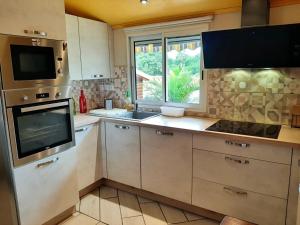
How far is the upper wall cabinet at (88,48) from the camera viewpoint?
2.55 meters

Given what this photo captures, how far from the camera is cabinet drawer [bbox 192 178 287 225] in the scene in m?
1.84

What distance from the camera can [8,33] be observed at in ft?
5.49

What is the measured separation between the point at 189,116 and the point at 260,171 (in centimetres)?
102

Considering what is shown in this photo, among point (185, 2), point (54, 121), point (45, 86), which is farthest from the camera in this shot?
point (185, 2)

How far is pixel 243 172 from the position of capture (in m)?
1.92

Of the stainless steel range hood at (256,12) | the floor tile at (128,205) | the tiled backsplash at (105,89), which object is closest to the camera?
the stainless steel range hood at (256,12)

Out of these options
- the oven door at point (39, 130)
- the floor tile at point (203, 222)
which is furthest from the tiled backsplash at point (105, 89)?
the floor tile at point (203, 222)

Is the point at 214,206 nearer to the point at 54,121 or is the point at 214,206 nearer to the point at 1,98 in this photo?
the point at 54,121

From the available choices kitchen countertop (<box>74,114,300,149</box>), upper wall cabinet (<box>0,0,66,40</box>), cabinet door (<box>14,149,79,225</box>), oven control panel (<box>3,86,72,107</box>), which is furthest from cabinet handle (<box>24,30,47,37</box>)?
cabinet door (<box>14,149,79,225</box>)

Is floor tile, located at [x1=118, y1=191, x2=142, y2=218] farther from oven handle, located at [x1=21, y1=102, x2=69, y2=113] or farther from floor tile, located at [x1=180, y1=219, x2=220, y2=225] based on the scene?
oven handle, located at [x1=21, y1=102, x2=69, y2=113]

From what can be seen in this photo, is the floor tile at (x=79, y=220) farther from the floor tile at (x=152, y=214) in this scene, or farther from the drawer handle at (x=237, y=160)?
the drawer handle at (x=237, y=160)

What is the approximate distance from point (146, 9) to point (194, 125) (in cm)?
136

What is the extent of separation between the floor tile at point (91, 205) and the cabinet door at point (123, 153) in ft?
0.91

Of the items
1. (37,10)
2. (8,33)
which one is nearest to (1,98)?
(8,33)
